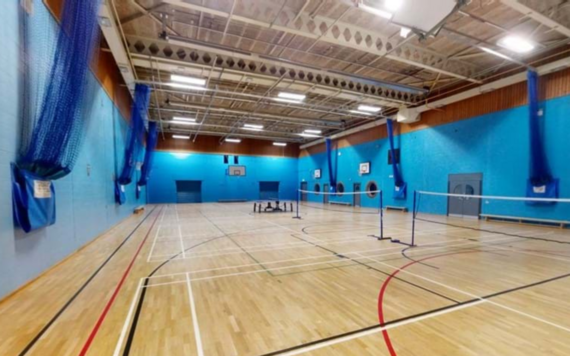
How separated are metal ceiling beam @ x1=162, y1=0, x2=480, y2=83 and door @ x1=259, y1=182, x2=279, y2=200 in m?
18.9

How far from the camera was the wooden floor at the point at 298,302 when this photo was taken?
2.51 m

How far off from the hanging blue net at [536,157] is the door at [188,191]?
71.9 ft

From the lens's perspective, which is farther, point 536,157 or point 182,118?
point 182,118

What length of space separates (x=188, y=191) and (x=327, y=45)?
61.3ft

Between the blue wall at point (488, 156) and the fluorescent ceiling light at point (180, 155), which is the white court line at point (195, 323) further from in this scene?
the fluorescent ceiling light at point (180, 155)

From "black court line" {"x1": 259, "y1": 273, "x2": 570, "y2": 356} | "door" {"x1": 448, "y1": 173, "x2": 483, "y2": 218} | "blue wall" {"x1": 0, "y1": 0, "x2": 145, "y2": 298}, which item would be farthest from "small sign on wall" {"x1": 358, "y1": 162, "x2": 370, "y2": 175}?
"blue wall" {"x1": 0, "y1": 0, "x2": 145, "y2": 298}

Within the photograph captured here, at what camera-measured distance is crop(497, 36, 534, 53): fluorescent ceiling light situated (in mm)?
7320

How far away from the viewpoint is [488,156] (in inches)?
437

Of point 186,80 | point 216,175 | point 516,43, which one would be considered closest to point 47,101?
point 186,80

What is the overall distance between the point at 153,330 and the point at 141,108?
917 cm

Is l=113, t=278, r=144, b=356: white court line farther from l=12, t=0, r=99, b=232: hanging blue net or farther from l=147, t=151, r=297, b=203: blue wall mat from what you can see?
l=147, t=151, r=297, b=203: blue wall mat

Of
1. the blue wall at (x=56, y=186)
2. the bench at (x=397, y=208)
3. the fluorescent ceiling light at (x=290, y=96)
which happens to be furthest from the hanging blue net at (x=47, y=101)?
the bench at (x=397, y=208)

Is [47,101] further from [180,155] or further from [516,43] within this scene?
[180,155]

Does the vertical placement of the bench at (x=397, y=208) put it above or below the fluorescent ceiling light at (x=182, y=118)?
below
